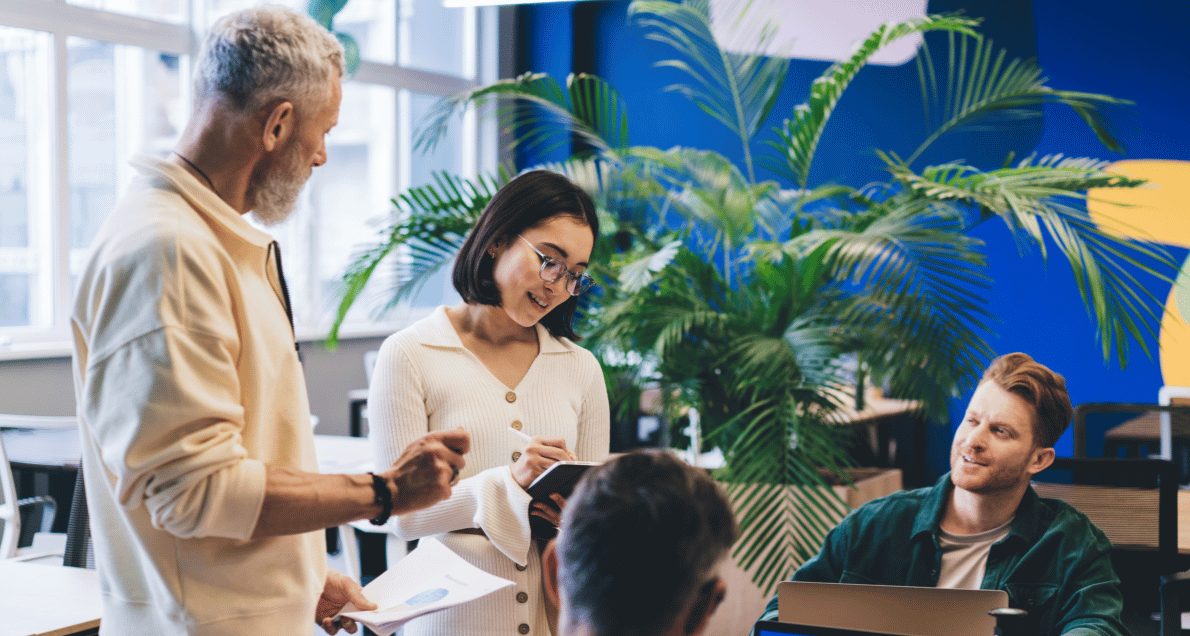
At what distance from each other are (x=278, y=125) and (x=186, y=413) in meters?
0.36

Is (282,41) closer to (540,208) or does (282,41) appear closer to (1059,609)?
(540,208)

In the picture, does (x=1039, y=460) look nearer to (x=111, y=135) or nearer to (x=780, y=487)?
(x=780, y=487)

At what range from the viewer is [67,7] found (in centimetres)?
573

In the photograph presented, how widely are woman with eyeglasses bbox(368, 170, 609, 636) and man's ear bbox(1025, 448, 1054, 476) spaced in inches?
32.6

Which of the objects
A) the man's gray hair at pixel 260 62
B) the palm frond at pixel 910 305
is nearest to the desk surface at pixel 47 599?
the man's gray hair at pixel 260 62

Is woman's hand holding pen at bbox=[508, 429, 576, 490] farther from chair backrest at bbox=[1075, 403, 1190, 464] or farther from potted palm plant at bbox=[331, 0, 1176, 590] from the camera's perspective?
chair backrest at bbox=[1075, 403, 1190, 464]

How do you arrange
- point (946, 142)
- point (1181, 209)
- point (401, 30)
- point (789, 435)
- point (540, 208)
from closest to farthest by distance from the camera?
point (540, 208) < point (789, 435) < point (1181, 209) < point (946, 142) < point (401, 30)

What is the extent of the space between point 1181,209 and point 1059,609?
5.06 metres

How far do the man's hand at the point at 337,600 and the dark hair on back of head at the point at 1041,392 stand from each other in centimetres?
133

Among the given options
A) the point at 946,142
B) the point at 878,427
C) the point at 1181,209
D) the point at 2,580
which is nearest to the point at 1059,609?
the point at 2,580

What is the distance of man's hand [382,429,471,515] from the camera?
134cm

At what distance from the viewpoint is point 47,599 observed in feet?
6.91

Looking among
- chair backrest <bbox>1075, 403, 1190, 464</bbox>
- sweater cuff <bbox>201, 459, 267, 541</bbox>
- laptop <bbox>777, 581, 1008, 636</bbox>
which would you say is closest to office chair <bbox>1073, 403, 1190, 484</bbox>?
chair backrest <bbox>1075, 403, 1190, 464</bbox>

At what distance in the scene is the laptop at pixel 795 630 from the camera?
1.46 meters
